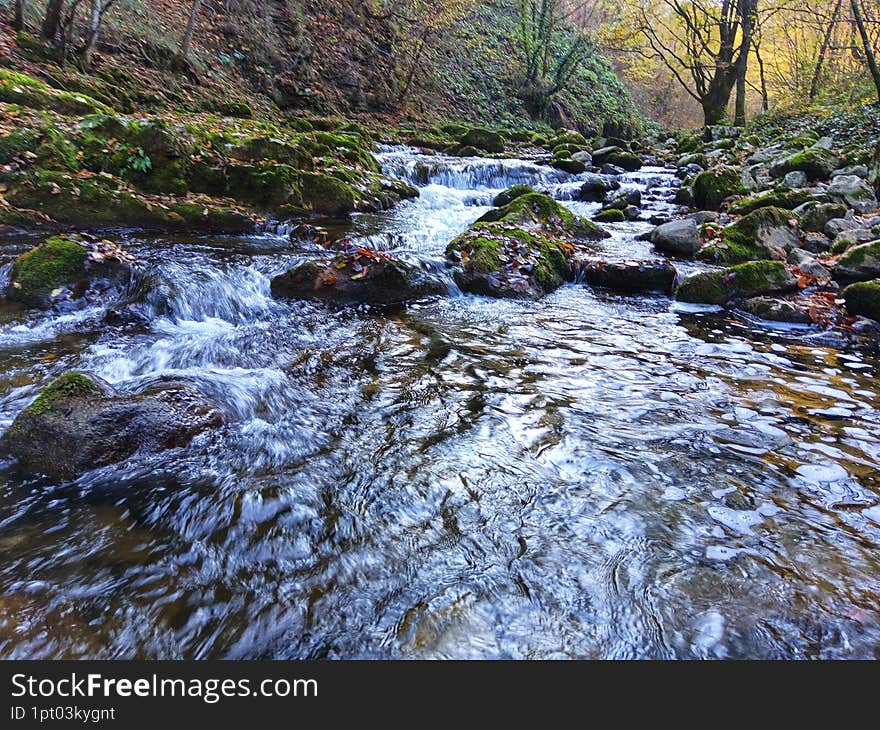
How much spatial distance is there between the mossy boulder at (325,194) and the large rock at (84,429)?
7.18 metres

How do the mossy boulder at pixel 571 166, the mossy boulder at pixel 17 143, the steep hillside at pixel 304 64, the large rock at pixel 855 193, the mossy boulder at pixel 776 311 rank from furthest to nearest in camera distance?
1. the mossy boulder at pixel 571 166
2. the steep hillside at pixel 304 64
3. the large rock at pixel 855 193
4. the mossy boulder at pixel 17 143
5. the mossy boulder at pixel 776 311

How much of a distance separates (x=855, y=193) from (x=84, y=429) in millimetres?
11699

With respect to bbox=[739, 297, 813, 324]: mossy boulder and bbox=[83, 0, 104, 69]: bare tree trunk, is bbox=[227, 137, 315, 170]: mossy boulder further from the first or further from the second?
bbox=[739, 297, 813, 324]: mossy boulder

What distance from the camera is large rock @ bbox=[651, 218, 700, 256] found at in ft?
26.5

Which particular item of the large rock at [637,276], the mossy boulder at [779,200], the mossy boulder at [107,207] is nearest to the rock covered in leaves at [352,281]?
the large rock at [637,276]

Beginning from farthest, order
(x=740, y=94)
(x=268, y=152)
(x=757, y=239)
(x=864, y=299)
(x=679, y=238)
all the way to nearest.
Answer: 1. (x=740, y=94)
2. (x=268, y=152)
3. (x=679, y=238)
4. (x=757, y=239)
5. (x=864, y=299)

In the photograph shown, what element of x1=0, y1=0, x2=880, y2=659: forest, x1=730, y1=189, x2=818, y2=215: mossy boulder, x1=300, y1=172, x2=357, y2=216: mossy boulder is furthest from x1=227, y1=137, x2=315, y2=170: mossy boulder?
x1=730, y1=189, x2=818, y2=215: mossy boulder

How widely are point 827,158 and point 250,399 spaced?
1316cm

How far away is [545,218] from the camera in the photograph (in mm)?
8828

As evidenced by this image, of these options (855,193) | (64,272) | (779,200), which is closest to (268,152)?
(64,272)

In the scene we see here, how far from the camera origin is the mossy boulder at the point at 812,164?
10.8m

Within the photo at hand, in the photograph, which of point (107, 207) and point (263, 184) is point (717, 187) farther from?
point (107, 207)

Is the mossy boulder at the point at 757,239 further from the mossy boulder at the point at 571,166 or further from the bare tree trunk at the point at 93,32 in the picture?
the bare tree trunk at the point at 93,32

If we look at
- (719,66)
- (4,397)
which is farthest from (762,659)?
(719,66)
